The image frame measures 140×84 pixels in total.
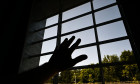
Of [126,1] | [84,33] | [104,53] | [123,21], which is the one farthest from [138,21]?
[84,33]

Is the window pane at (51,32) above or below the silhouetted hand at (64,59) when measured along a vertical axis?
above

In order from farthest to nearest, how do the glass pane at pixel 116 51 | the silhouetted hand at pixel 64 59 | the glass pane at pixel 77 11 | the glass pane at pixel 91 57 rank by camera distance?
the glass pane at pixel 77 11 → the glass pane at pixel 91 57 → the glass pane at pixel 116 51 → the silhouetted hand at pixel 64 59

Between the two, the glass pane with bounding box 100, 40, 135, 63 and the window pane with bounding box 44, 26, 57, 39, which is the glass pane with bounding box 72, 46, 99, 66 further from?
the window pane with bounding box 44, 26, 57, 39

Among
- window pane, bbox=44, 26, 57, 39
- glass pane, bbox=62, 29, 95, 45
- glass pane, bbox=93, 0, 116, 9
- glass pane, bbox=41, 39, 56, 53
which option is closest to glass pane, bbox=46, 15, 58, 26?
window pane, bbox=44, 26, 57, 39

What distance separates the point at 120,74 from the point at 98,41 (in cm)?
136

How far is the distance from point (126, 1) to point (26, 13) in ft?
15.7

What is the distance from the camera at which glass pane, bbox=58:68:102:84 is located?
140 inches

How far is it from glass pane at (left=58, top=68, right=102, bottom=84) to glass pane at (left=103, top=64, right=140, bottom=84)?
40 cm

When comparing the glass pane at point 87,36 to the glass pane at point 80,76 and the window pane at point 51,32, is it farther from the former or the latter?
the window pane at point 51,32

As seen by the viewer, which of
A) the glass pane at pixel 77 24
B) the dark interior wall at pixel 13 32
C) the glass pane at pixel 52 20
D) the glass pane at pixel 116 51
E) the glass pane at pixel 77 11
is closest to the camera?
the glass pane at pixel 116 51

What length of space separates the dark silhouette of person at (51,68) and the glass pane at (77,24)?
12.4ft

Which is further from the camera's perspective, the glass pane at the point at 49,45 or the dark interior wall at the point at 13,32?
the glass pane at the point at 49,45

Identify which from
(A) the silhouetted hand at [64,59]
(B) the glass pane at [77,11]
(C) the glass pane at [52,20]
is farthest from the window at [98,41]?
(A) the silhouetted hand at [64,59]

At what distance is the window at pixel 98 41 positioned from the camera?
3176mm
